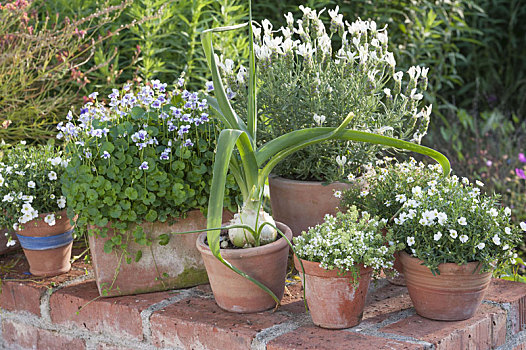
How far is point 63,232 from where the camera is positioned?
2275 millimetres

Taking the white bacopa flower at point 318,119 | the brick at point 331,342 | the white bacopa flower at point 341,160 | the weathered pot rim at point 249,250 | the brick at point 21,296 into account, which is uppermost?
the white bacopa flower at point 318,119

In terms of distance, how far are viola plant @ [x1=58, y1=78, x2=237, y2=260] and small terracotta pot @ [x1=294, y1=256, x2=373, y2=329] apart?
0.49m

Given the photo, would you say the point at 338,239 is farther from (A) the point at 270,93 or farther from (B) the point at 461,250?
(A) the point at 270,93

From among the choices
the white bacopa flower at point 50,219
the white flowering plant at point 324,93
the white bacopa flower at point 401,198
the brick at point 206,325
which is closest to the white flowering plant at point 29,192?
the white bacopa flower at point 50,219

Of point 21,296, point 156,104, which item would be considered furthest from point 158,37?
point 21,296

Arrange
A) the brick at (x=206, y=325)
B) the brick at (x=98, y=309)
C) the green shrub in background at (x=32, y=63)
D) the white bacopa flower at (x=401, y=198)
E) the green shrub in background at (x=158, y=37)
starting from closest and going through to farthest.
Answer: the brick at (x=206, y=325)
the white bacopa flower at (x=401, y=198)
the brick at (x=98, y=309)
the green shrub in background at (x=32, y=63)
the green shrub in background at (x=158, y=37)

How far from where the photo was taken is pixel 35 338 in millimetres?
2273

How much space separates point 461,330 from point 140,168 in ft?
3.50

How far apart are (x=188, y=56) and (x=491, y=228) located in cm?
200

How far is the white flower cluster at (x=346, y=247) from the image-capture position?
167cm

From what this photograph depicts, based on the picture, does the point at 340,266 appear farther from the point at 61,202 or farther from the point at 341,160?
the point at 61,202

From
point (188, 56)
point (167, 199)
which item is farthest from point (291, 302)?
point (188, 56)

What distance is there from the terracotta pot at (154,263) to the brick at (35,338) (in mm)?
246

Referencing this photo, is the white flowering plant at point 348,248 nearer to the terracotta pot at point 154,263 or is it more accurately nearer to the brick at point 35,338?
the terracotta pot at point 154,263
